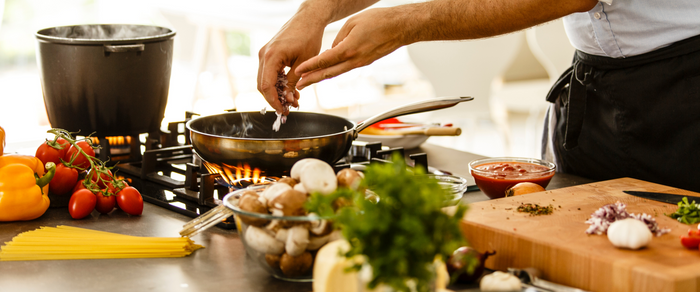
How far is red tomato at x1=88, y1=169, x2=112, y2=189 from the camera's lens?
1235 mm

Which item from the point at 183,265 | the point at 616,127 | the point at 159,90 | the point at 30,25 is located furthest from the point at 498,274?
the point at 30,25

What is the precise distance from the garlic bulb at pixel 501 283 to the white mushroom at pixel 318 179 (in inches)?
8.9

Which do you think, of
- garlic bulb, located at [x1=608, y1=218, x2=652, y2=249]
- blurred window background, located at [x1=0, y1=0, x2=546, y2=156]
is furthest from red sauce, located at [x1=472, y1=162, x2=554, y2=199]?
blurred window background, located at [x1=0, y1=0, x2=546, y2=156]

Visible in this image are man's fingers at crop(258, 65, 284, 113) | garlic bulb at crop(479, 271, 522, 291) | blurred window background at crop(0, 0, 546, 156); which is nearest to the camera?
garlic bulb at crop(479, 271, 522, 291)

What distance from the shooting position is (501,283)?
756 mm

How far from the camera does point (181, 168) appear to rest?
1529 mm

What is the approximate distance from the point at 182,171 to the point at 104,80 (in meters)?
0.30

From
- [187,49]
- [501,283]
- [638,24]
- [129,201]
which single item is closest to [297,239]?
[501,283]

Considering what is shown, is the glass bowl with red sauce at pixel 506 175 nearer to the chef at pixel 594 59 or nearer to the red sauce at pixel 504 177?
the red sauce at pixel 504 177

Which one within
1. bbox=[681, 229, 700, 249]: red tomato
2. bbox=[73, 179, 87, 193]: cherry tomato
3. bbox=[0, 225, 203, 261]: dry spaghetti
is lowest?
bbox=[0, 225, 203, 261]: dry spaghetti

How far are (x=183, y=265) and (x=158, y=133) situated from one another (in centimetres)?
90

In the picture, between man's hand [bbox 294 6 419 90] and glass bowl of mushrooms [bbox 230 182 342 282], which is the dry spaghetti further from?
man's hand [bbox 294 6 419 90]

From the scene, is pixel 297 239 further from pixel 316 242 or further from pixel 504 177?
pixel 504 177

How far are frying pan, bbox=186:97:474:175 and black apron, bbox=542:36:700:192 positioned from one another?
464 millimetres
